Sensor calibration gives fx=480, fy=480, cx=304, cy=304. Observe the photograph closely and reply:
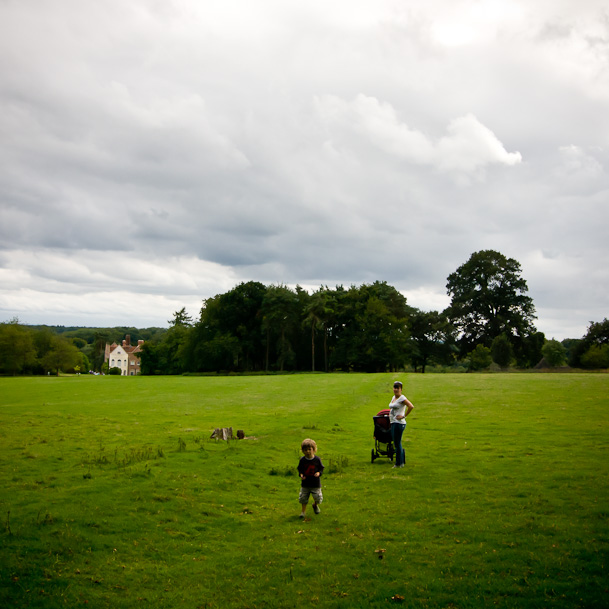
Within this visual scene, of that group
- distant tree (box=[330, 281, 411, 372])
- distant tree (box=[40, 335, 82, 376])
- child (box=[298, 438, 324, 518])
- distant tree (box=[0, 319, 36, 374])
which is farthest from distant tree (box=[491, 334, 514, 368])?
distant tree (box=[0, 319, 36, 374])

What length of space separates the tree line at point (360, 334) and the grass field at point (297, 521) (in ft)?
245

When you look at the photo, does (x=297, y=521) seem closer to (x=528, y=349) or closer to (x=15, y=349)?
(x=528, y=349)

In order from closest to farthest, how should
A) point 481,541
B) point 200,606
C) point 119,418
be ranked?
point 200,606 < point 481,541 < point 119,418

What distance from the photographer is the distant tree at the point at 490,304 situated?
107 m

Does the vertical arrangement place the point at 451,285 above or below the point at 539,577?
above

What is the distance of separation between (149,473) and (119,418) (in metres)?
15.3

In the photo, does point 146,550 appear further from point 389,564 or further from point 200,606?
point 389,564

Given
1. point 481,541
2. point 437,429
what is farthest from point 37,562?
point 437,429

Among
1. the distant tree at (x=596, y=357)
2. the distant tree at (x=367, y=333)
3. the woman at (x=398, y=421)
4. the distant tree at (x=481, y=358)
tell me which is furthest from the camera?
the distant tree at (x=367, y=333)

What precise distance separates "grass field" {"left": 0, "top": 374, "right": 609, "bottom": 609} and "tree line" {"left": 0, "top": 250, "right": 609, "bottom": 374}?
74.8m

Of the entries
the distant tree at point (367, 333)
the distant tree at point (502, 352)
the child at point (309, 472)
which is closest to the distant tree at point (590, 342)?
the distant tree at point (502, 352)

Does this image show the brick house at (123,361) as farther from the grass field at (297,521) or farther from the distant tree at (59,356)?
the grass field at (297,521)

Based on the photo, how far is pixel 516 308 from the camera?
10844cm

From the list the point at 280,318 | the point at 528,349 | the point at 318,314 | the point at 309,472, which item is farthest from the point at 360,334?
the point at 309,472
